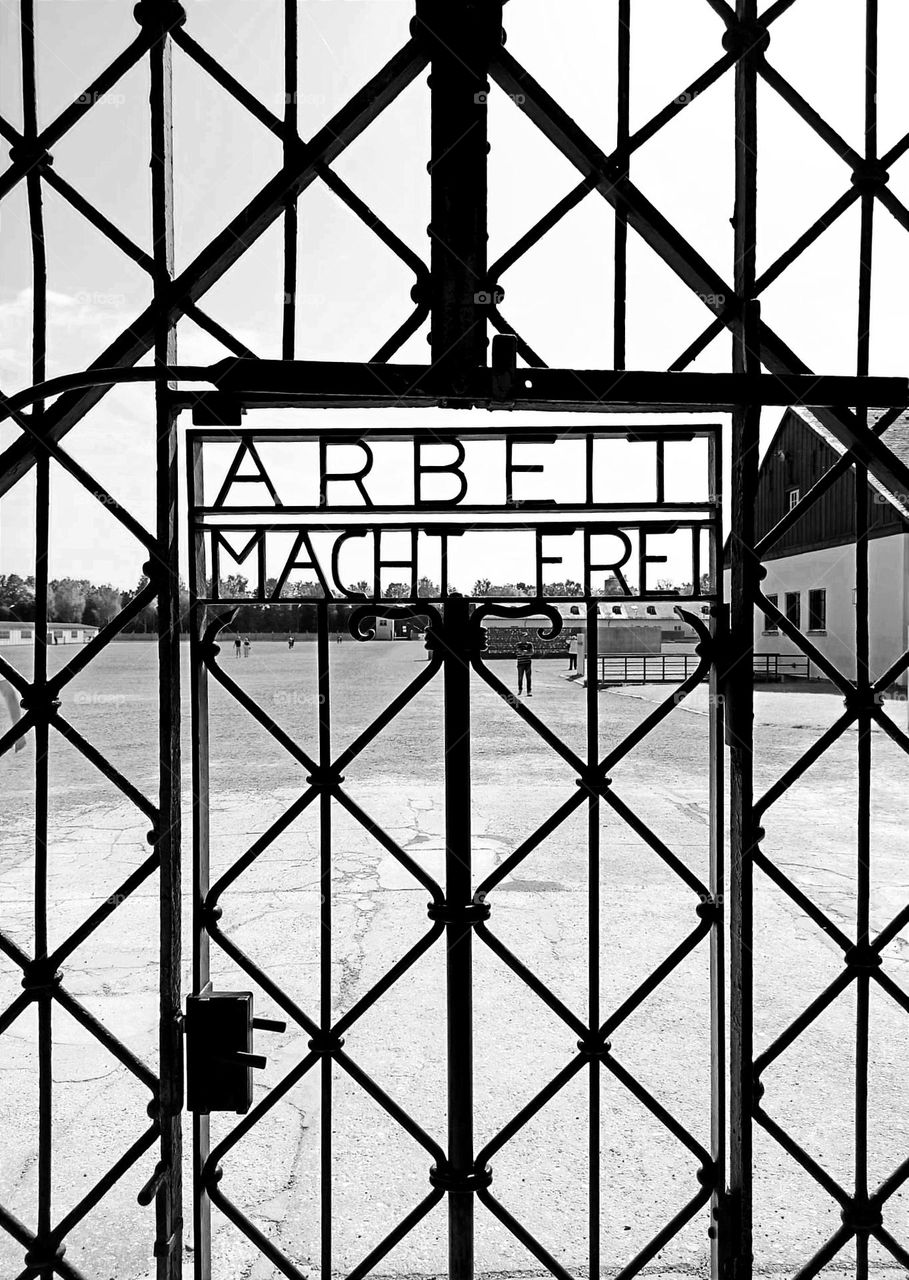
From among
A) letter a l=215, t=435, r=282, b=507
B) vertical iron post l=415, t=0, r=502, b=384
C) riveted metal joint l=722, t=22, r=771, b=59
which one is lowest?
letter a l=215, t=435, r=282, b=507

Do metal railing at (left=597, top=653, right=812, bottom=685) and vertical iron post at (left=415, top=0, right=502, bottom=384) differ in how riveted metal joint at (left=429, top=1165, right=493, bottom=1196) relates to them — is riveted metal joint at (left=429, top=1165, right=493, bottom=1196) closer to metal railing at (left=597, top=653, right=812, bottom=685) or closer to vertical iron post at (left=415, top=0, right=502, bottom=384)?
vertical iron post at (left=415, top=0, right=502, bottom=384)

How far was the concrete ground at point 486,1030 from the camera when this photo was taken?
288cm

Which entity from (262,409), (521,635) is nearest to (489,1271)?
(521,635)

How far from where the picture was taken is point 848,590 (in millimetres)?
18672

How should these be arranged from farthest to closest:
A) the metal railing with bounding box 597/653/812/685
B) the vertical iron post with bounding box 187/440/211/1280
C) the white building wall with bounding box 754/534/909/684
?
1. the metal railing with bounding box 597/653/812/685
2. the white building wall with bounding box 754/534/909/684
3. the vertical iron post with bounding box 187/440/211/1280

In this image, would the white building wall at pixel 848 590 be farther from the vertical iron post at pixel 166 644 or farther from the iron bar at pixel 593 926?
the vertical iron post at pixel 166 644

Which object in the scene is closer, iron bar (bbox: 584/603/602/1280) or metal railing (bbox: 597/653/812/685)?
iron bar (bbox: 584/603/602/1280)

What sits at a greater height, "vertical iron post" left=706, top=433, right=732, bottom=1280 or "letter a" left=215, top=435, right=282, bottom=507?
"letter a" left=215, top=435, right=282, bottom=507

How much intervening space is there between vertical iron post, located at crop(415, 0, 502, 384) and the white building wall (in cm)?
1487

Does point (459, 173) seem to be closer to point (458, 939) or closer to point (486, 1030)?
point (458, 939)

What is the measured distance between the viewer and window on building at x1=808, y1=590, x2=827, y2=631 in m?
19.7

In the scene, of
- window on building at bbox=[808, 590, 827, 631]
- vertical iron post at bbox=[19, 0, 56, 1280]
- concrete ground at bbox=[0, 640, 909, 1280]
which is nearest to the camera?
vertical iron post at bbox=[19, 0, 56, 1280]

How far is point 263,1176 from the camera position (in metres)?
3.15

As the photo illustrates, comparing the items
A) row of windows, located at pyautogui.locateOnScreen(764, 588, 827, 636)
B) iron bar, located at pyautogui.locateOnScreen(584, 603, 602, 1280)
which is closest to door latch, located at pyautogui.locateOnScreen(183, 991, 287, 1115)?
iron bar, located at pyautogui.locateOnScreen(584, 603, 602, 1280)
